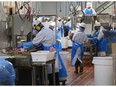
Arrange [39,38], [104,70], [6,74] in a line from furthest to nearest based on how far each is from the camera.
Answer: [39,38], [104,70], [6,74]

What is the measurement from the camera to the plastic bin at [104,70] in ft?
15.4

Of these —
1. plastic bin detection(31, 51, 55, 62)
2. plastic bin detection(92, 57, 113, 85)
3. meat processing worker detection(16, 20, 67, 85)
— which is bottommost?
plastic bin detection(92, 57, 113, 85)

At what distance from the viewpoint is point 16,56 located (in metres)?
4.63

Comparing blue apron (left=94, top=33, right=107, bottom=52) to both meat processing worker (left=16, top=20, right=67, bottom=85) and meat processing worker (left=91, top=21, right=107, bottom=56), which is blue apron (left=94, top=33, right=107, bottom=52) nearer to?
meat processing worker (left=91, top=21, right=107, bottom=56)

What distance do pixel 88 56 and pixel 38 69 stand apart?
4876 millimetres

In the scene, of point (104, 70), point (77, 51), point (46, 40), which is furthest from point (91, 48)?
point (104, 70)

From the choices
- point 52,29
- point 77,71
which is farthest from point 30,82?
point 77,71

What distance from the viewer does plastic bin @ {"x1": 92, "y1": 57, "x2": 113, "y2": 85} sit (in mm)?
4699

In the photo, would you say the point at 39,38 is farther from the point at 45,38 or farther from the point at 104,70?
the point at 104,70

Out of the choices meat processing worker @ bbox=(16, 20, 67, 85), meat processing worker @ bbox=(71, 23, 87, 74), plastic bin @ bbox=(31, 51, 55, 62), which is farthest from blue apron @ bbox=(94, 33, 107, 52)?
plastic bin @ bbox=(31, 51, 55, 62)

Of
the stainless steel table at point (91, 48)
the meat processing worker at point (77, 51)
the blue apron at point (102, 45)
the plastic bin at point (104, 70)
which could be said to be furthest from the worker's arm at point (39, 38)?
the blue apron at point (102, 45)

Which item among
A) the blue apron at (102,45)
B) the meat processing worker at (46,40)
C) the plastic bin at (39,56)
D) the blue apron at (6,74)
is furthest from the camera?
the blue apron at (102,45)

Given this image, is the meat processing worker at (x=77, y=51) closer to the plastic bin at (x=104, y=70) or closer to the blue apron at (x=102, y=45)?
the blue apron at (x=102, y=45)

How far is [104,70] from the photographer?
187 inches
